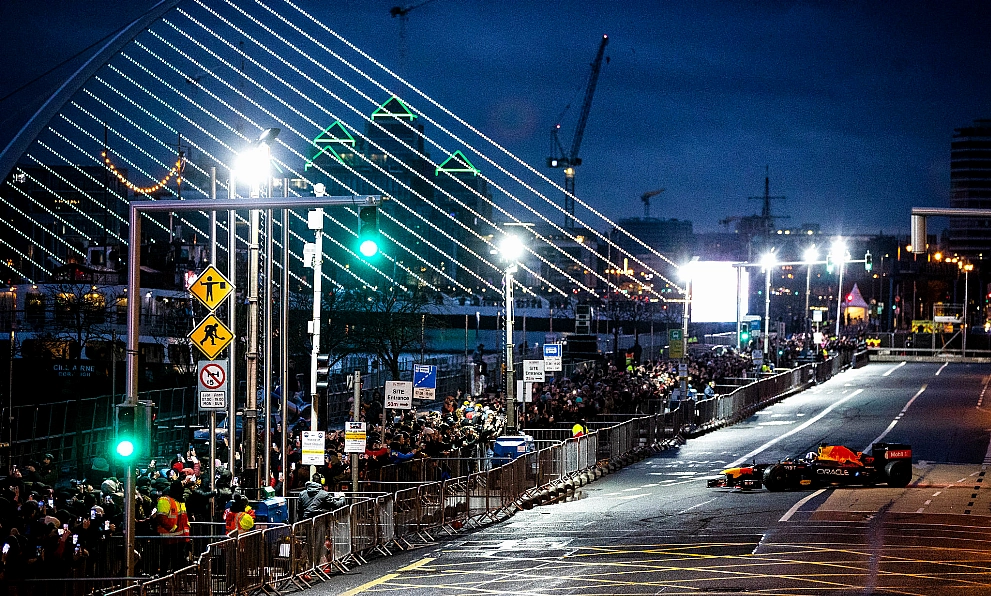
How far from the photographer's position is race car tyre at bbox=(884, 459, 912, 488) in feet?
102

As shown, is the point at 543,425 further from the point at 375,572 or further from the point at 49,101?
the point at 49,101

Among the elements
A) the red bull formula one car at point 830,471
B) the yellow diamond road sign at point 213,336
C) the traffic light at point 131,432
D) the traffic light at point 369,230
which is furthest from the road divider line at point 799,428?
the traffic light at point 131,432

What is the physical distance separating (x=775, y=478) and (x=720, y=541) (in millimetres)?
7859

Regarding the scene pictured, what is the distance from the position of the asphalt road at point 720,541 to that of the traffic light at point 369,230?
16.9ft

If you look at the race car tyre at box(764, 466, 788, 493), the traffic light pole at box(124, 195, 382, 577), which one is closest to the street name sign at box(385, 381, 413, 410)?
the race car tyre at box(764, 466, 788, 493)

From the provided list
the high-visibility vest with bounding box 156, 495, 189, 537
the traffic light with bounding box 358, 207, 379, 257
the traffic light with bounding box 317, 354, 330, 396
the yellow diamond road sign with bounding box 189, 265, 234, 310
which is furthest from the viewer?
the traffic light with bounding box 317, 354, 330, 396

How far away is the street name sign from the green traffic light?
1241cm

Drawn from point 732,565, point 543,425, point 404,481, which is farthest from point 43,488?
point 543,425

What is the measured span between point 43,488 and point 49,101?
648 cm

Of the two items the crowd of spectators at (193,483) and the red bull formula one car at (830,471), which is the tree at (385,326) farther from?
the red bull formula one car at (830,471)

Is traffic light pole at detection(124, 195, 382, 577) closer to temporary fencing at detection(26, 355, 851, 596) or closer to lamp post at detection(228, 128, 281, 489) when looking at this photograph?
temporary fencing at detection(26, 355, 851, 596)

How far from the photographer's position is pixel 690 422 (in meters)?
43.9

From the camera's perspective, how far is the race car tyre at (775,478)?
30.5m

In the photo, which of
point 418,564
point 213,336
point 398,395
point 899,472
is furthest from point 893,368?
point 213,336
